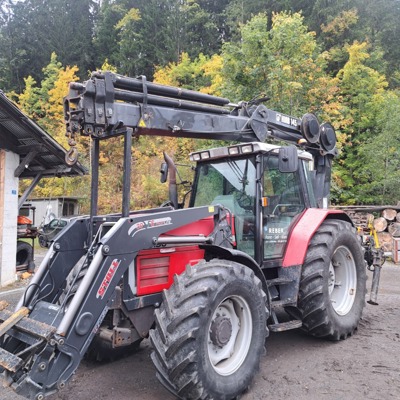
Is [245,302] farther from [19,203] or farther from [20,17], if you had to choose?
[20,17]

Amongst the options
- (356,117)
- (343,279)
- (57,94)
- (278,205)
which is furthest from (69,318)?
(57,94)

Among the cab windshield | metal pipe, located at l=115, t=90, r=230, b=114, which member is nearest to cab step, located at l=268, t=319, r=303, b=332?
the cab windshield

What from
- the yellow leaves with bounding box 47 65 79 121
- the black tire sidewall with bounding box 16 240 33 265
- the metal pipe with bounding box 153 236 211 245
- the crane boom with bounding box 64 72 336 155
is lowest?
the black tire sidewall with bounding box 16 240 33 265

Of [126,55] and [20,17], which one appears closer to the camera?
[126,55]

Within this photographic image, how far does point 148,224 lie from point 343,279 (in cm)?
337

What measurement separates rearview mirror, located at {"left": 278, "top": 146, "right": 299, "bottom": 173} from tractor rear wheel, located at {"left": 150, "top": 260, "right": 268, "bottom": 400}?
1.28m

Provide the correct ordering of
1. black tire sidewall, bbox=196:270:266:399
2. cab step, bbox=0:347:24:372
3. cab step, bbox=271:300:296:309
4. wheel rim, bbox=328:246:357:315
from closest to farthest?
cab step, bbox=0:347:24:372 → black tire sidewall, bbox=196:270:266:399 → cab step, bbox=271:300:296:309 → wheel rim, bbox=328:246:357:315

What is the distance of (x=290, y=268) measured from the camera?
4.87 m

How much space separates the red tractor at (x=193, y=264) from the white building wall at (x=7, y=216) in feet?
18.6

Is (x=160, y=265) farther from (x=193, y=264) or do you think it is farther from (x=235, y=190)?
(x=235, y=190)

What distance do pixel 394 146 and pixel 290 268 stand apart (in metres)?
13.6

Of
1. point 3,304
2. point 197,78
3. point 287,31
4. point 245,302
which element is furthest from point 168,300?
point 197,78

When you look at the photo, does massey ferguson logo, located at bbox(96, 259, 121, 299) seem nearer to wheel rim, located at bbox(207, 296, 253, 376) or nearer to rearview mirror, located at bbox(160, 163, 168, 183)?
wheel rim, located at bbox(207, 296, 253, 376)

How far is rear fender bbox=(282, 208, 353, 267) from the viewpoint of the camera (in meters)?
4.84
